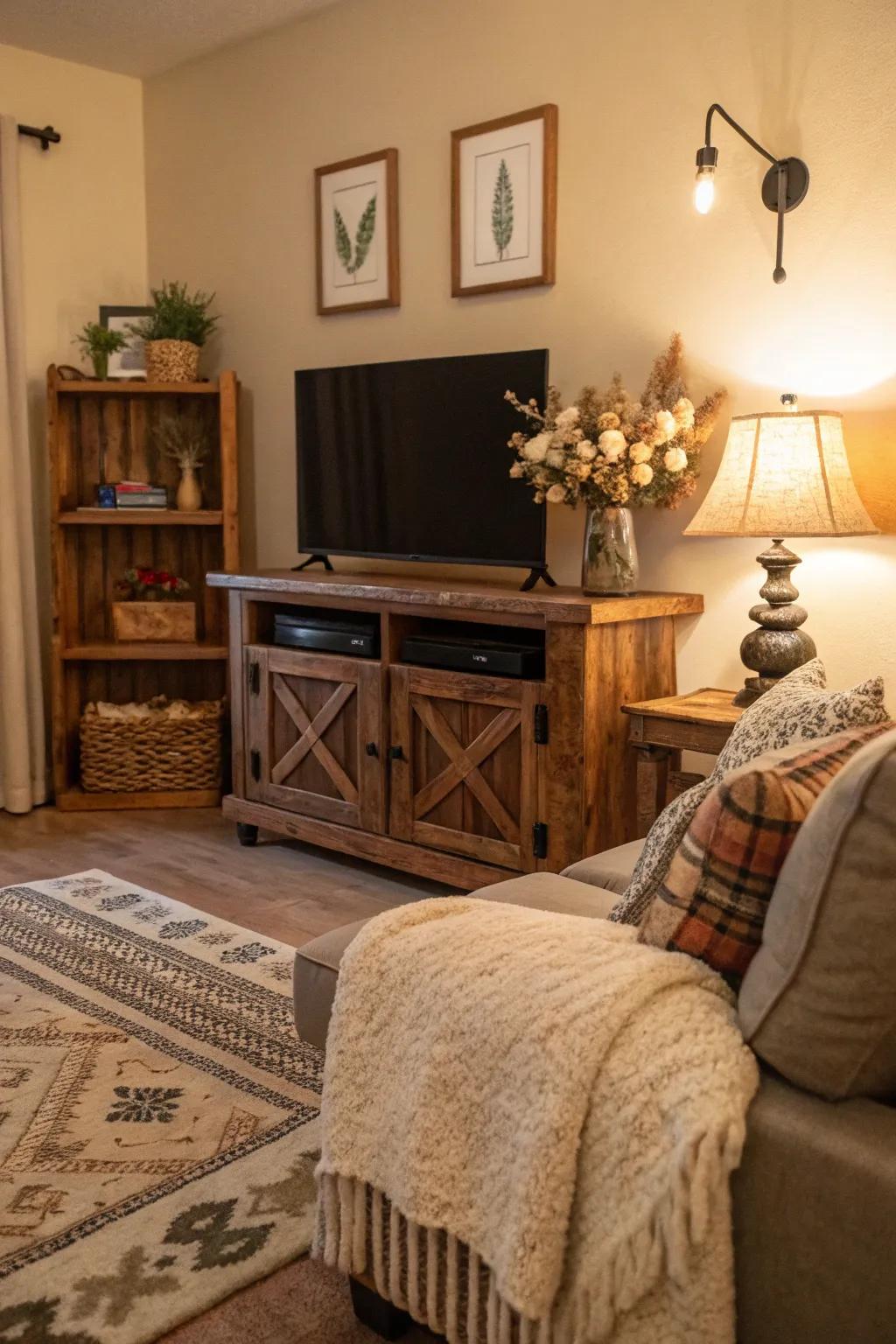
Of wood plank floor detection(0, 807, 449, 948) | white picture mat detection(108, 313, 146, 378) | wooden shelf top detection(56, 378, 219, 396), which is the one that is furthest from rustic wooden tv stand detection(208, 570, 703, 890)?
Answer: white picture mat detection(108, 313, 146, 378)

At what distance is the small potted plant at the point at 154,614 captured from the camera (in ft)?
15.6

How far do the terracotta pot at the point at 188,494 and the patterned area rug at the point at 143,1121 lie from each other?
1.81 metres

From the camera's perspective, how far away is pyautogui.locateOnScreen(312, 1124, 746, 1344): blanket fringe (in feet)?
3.90

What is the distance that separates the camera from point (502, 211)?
375 centimetres

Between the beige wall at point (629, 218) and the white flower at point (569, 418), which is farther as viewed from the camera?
the white flower at point (569, 418)

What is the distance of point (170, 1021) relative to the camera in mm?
2732

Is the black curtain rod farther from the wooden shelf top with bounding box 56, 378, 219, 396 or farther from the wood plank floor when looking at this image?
the wood plank floor

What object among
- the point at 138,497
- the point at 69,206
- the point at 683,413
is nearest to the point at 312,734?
the point at 138,497

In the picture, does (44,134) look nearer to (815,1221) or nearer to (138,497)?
(138,497)

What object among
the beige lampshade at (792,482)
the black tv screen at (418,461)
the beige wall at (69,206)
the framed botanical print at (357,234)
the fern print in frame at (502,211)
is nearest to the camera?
the beige lampshade at (792,482)

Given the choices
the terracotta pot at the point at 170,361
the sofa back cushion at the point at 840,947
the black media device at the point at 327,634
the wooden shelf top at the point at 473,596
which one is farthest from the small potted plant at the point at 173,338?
the sofa back cushion at the point at 840,947

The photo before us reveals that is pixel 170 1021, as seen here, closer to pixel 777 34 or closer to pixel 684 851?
pixel 684 851

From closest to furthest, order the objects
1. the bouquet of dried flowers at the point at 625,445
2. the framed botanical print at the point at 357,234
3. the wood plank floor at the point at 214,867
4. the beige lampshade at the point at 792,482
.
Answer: the beige lampshade at the point at 792,482 → the bouquet of dried flowers at the point at 625,445 → the wood plank floor at the point at 214,867 → the framed botanical print at the point at 357,234

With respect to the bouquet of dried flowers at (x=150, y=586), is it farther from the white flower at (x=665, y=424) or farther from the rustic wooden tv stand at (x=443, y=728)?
the white flower at (x=665, y=424)
